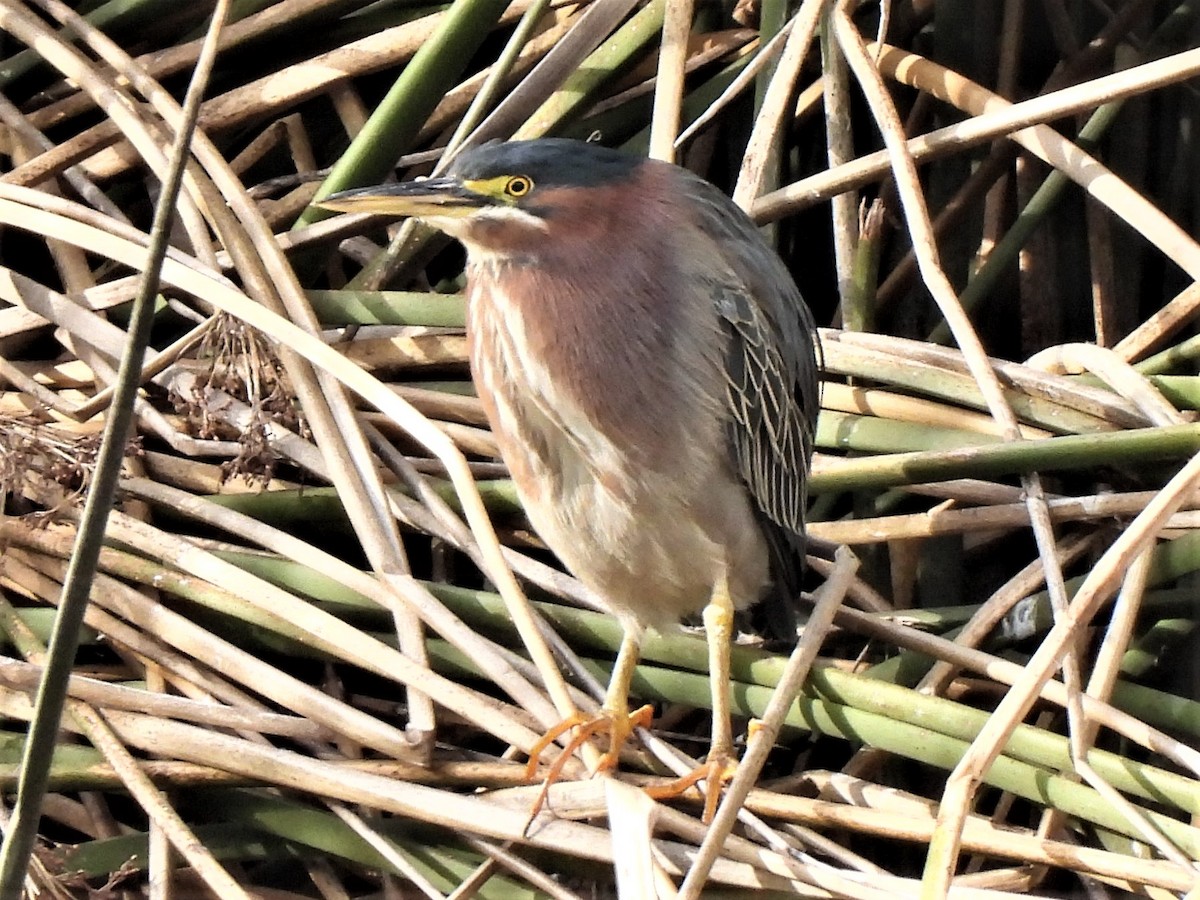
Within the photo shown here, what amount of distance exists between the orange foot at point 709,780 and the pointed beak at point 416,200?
681mm

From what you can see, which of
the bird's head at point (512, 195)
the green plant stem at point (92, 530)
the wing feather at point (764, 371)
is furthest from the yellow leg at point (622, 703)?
the green plant stem at point (92, 530)

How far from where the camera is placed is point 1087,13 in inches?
86.3

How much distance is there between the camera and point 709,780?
157 centimetres

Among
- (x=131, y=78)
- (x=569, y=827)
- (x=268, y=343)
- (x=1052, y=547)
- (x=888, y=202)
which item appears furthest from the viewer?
(x=888, y=202)

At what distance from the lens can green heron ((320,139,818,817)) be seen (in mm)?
1576

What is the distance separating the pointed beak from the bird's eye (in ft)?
0.08

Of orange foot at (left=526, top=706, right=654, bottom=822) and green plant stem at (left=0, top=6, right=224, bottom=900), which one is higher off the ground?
green plant stem at (left=0, top=6, right=224, bottom=900)

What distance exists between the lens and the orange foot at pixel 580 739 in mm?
1469

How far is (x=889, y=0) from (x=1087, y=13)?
0.36m

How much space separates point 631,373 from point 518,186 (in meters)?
0.25

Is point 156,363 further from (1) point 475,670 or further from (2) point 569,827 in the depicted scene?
(2) point 569,827

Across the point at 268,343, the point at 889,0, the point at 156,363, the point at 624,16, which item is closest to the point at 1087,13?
the point at 889,0

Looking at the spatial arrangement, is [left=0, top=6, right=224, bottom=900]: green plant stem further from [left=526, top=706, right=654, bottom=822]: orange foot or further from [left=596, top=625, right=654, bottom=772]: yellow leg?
[left=596, top=625, right=654, bottom=772]: yellow leg

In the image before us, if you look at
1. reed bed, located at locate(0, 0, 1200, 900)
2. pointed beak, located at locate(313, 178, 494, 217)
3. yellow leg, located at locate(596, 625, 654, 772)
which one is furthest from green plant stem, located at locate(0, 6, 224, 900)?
yellow leg, located at locate(596, 625, 654, 772)
